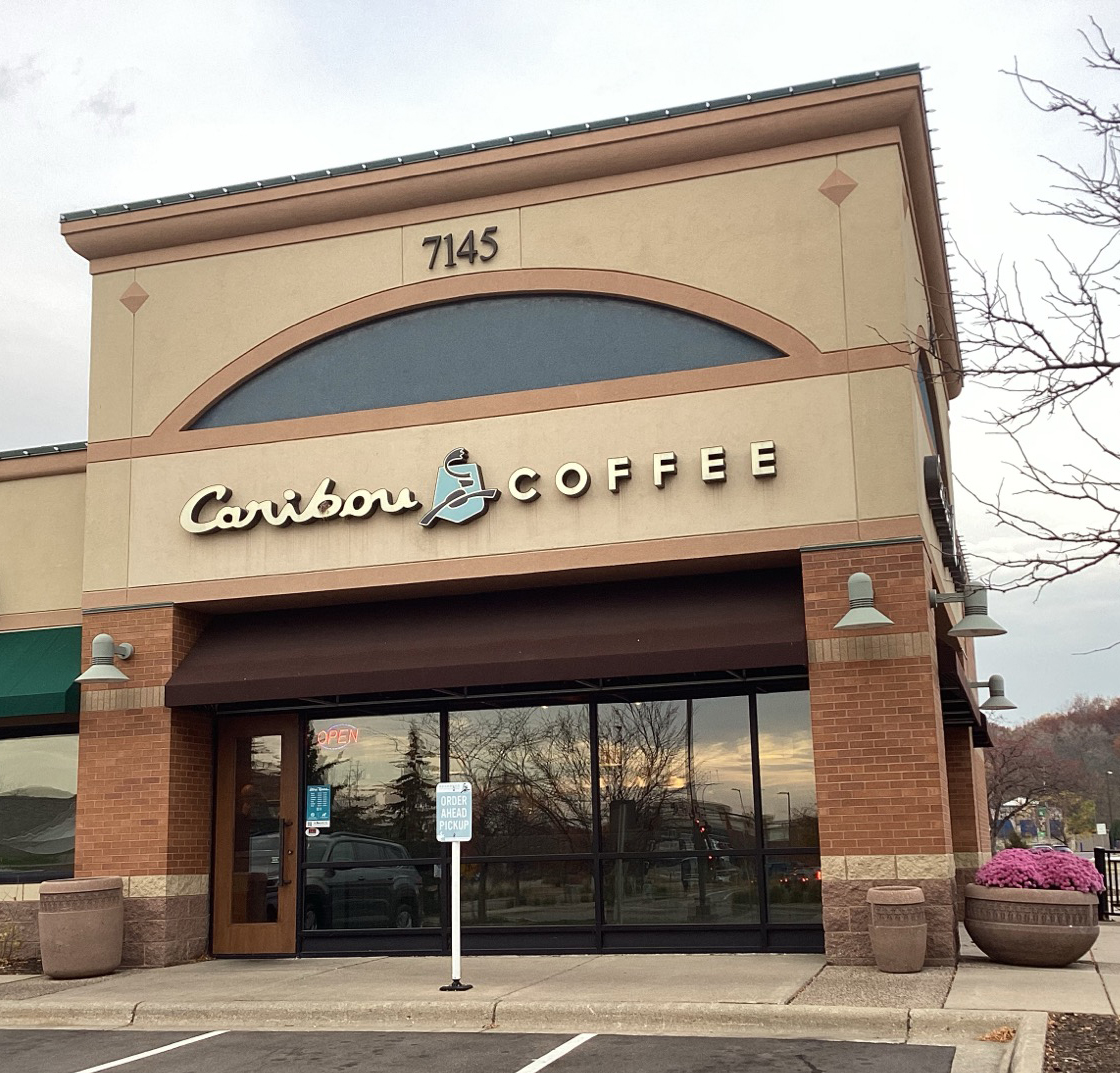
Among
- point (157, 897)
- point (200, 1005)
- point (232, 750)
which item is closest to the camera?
point (200, 1005)

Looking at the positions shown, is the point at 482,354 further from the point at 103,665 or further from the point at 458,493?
the point at 103,665

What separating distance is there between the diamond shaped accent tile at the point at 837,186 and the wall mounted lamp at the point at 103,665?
32.3 feet

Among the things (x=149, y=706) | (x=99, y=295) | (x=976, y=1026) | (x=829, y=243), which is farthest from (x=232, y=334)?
(x=976, y=1026)

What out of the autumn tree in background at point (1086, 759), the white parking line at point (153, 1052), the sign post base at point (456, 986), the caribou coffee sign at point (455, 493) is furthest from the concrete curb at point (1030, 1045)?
the autumn tree in background at point (1086, 759)

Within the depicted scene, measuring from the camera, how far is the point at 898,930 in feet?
39.9

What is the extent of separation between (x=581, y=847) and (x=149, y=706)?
5573mm

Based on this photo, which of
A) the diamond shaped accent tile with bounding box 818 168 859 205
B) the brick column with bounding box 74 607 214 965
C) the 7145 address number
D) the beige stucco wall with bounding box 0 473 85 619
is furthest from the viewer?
the beige stucco wall with bounding box 0 473 85 619

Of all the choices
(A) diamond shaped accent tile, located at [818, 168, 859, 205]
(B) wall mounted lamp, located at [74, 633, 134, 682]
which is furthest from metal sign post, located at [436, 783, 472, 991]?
(A) diamond shaped accent tile, located at [818, 168, 859, 205]

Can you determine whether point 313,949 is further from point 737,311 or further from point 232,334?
point 737,311

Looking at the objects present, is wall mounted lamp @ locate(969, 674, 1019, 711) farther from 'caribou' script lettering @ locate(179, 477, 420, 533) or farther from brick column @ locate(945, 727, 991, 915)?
'caribou' script lettering @ locate(179, 477, 420, 533)

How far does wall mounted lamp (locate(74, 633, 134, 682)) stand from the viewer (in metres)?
15.1

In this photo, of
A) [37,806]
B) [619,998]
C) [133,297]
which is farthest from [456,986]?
[133,297]

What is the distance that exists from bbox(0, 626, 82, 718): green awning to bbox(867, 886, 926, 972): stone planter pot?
9965 millimetres

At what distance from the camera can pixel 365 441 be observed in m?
15.7
